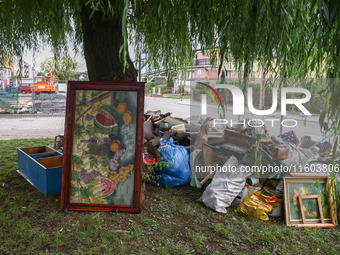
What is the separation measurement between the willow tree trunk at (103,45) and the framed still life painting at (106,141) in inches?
13.5

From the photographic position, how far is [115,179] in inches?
130

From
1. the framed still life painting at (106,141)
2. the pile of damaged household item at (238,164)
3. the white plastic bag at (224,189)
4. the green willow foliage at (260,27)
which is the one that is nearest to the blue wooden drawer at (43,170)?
the framed still life painting at (106,141)

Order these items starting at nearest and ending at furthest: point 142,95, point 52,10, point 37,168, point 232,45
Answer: point 232,45 < point 52,10 < point 142,95 < point 37,168

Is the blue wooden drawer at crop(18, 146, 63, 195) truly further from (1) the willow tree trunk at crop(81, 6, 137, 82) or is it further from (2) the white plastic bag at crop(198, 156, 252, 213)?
(2) the white plastic bag at crop(198, 156, 252, 213)

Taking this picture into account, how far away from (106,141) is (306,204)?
2.59 meters

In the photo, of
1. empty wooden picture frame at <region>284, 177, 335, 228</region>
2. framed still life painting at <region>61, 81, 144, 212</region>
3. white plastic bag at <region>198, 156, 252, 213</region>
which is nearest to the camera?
framed still life painting at <region>61, 81, 144, 212</region>

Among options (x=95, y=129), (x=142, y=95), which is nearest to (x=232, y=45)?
(x=142, y=95)

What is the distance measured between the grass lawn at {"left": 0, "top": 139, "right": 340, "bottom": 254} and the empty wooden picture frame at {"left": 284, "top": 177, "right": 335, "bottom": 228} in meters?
0.14

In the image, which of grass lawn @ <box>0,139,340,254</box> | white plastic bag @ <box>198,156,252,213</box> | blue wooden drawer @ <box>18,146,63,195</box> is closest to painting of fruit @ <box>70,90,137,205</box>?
grass lawn @ <box>0,139,340,254</box>

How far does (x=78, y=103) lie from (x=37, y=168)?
127 centimetres

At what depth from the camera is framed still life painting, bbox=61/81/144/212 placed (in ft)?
10.8

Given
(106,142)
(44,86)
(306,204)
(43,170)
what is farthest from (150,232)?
(44,86)

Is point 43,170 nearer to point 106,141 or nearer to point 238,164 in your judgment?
point 106,141

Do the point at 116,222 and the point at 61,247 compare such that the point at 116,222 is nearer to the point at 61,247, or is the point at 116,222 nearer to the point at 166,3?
the point at 61,247
